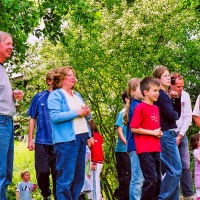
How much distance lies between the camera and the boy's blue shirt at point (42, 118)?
27.2 ft

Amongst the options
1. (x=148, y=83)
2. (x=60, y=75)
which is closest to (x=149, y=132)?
(x=148, y=83)

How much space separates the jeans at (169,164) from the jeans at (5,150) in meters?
2.27

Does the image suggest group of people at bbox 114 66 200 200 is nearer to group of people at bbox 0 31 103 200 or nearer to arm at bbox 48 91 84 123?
group of people at bbox 0 31 103 200

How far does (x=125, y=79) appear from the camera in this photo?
18.6 meters

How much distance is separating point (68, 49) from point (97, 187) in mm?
8669

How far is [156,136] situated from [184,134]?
1820 millimetres

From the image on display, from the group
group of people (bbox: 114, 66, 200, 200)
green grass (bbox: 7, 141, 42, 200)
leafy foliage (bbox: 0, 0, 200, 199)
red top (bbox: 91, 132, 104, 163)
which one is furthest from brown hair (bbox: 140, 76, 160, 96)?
green grass (bbox: 7, 141, 42, 200)

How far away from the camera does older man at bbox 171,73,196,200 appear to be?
859cm

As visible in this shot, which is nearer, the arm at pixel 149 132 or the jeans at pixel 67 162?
the jeans at pixel 67 162

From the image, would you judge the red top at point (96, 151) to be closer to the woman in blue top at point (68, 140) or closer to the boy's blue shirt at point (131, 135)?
the boy's blue shirt at point (131, 135)

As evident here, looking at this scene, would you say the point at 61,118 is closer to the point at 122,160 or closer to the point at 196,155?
the point at 122,160

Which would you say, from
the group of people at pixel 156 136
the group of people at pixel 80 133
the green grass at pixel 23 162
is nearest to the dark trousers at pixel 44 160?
the group of people at pixel 80 133

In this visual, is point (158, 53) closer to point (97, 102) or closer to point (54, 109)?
point (97, 102)

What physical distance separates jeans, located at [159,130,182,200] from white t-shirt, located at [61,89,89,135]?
1.30m
